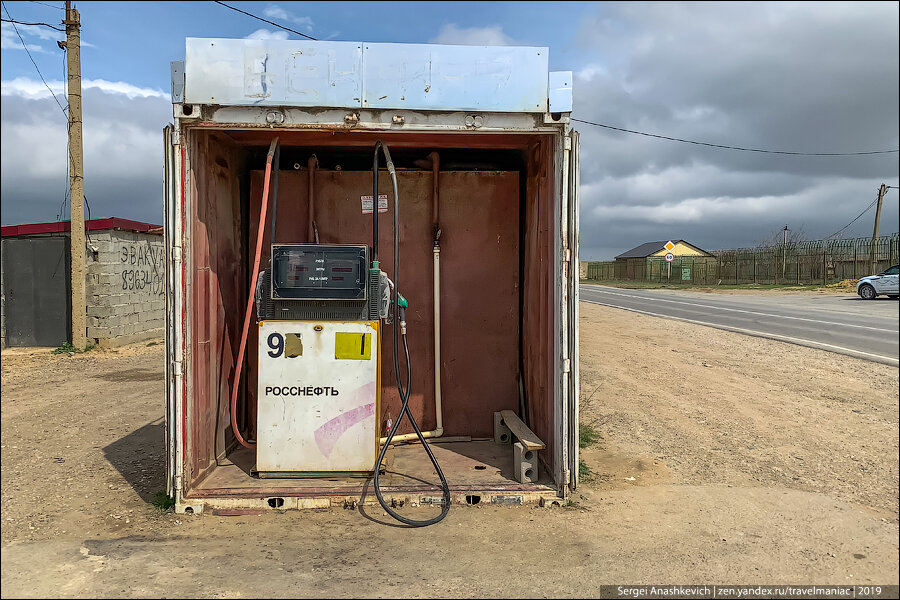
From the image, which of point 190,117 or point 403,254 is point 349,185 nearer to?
point 403,254

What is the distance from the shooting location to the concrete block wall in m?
12.3

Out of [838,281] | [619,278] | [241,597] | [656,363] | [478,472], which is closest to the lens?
[241,597]

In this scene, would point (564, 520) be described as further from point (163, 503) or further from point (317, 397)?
point (163, 503)

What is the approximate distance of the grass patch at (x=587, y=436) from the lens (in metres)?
5.60

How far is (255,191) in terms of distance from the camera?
17.8ft

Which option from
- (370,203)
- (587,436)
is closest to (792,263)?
(587,436)

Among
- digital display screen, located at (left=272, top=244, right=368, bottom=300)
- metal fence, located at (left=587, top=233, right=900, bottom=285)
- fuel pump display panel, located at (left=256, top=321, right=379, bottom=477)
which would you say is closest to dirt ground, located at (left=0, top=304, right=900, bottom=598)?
fuel pump display panel, located at (left=256, top=321, right=379, bottom=477)

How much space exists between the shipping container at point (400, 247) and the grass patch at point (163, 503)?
0.40ft

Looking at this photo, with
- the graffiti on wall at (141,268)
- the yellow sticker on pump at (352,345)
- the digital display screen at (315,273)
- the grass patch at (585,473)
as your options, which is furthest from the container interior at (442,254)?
the graffiti on wall at (141,268)

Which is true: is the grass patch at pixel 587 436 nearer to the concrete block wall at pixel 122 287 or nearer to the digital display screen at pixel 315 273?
the digital display screen at pixel 315 273

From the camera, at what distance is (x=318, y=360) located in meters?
4.30

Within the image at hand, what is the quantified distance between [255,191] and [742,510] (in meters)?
4.57

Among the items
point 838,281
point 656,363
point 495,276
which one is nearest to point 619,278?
point 838,281

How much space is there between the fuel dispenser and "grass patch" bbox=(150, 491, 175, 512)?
606 mm
